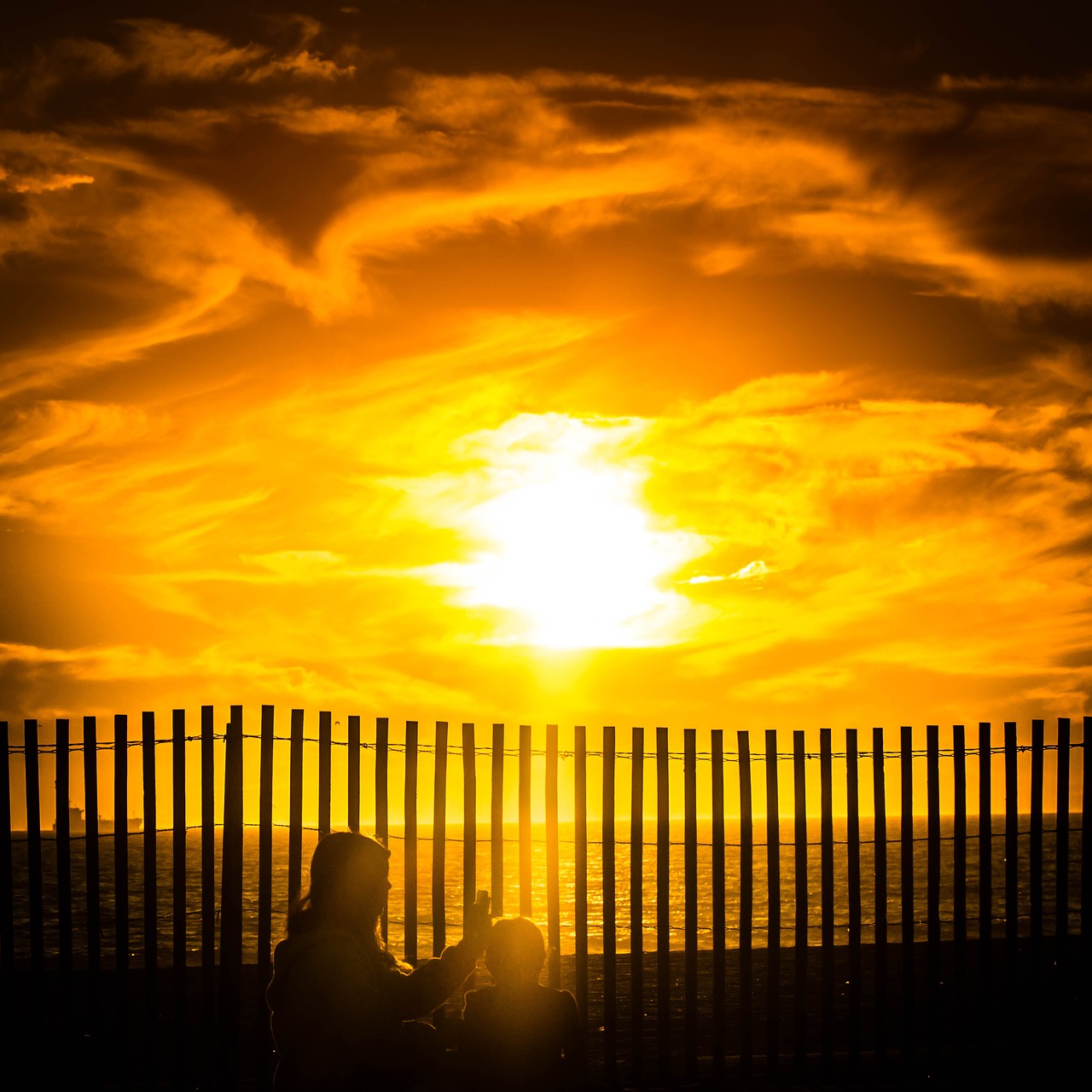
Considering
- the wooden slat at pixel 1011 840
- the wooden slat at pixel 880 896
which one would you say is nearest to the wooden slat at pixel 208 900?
the wooden slat at pixel 880 896

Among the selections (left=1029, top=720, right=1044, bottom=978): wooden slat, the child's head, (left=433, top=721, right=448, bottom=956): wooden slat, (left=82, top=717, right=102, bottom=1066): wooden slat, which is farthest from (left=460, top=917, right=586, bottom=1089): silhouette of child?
(left=1029, top=720, right=1044, bottom=978): wooden slat

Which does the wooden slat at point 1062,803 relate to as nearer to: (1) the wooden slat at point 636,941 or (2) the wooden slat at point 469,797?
(1) the wooden slat at point 636,941

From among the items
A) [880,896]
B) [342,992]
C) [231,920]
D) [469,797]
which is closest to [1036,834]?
[880,896]

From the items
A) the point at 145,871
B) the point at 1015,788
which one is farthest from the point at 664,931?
the point at 145,871

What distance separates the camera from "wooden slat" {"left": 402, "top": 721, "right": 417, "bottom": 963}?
826cm

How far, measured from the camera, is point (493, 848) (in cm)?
828

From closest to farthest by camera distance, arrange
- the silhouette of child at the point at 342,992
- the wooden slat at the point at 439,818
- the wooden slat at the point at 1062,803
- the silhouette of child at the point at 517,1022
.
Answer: the silhouette of child at the point at 342,992 < the silhouette of child at the point at 517,1022 < the wooden slat at the point at 439,818 < the wooden slat at the point at 1062,803

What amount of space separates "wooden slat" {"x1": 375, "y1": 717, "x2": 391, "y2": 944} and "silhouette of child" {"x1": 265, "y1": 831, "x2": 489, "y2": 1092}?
3159 mm

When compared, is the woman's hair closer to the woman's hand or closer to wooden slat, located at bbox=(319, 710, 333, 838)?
the woman's hand

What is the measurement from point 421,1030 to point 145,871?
172 inches

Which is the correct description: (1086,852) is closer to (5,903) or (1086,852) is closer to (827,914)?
(827,914)

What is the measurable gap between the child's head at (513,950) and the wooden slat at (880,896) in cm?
403

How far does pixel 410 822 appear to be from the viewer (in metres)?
8.26

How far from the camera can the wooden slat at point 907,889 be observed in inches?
341
